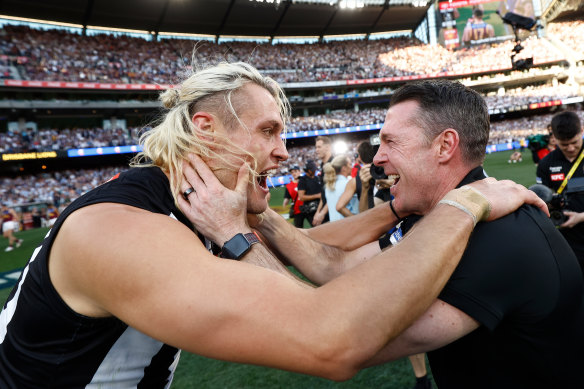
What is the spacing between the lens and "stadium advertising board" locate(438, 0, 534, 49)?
176ft

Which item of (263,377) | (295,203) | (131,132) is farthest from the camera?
(131,132)

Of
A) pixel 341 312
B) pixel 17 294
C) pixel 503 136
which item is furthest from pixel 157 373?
pixel 503 136

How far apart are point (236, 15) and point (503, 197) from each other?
44.4 meters

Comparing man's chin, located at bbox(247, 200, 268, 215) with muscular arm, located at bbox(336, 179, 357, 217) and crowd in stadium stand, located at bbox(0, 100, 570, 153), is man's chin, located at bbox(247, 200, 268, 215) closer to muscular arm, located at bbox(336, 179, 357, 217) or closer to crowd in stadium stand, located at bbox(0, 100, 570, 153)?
muscular arm, located at bbox(336, 179, 357, 217)

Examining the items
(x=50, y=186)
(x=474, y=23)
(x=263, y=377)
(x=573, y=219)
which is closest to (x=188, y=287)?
(x=263, y=377)

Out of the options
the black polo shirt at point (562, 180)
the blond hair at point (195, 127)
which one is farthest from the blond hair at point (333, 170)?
the blond hair at point (195, 127)

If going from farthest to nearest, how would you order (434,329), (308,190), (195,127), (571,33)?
1. (571,33)
2. (308,190)
3. (195,127)
4. (434,329)

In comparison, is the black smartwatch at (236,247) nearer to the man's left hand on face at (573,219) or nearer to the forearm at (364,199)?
the man's left hand on face at (573,219)

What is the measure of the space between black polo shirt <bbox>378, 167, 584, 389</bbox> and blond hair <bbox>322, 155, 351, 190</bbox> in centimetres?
509

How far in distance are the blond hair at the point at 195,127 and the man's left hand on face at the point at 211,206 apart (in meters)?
A: 0.07

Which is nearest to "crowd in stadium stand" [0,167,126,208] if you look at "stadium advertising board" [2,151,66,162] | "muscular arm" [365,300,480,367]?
"stadium advertising board" [2,151,66,162]

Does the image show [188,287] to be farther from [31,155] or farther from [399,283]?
[31,155]

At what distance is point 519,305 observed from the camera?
1324 millimetres

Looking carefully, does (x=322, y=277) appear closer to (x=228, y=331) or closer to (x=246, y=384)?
(x=228, y=331)
